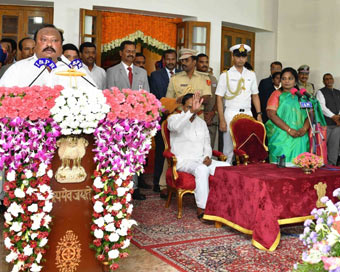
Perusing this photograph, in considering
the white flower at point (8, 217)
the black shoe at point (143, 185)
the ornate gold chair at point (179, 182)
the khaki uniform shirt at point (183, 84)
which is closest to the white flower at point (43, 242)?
the white flower at point (8, 217)

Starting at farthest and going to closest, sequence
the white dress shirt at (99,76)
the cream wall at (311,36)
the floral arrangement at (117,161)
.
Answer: the cream wall at (311,36) < the white dress shirt at (99,76) < the floral arrangement at (117,161)

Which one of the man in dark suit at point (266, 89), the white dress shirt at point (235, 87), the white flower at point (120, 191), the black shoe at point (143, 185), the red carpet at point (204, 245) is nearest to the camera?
the white flower at point (120, 191)

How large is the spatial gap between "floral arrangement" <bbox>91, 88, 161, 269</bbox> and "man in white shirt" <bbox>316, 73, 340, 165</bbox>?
6.30m

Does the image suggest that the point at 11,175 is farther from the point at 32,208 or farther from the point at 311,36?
the point at 311,36

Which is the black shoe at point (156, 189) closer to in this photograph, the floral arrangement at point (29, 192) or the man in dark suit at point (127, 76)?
the man in dark suit at point (127, 76)

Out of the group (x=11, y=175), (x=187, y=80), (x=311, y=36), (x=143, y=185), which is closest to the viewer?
(x=11, y=175)

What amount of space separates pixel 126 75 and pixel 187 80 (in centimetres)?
78

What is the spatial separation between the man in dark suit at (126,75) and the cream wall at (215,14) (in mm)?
2201

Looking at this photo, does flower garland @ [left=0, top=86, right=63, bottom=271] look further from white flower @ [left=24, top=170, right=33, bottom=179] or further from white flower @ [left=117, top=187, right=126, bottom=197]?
white flower @ [left=117, top=187, right=126, bottom=197]

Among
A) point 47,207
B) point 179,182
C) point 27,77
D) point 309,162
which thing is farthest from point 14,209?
point 309,162

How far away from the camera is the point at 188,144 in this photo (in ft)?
17.4

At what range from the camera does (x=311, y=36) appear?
9.82 m

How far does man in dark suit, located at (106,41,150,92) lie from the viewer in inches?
229

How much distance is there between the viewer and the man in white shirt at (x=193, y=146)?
4910mm
